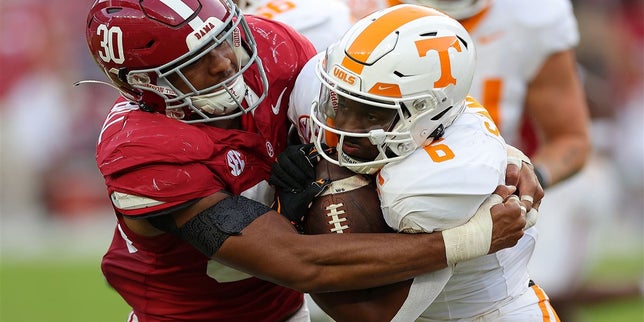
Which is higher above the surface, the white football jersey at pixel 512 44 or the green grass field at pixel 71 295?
the white football jersey at pixel 512 44

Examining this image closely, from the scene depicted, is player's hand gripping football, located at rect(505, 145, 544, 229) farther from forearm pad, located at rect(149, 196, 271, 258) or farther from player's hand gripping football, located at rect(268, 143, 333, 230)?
forearm pad, located at rect(149, 196, 271, 258)

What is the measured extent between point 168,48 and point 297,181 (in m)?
0.51

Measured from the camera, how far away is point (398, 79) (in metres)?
2.91

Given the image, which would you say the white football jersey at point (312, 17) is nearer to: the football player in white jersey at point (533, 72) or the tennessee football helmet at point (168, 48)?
the football player in white jersey at point (533, 72)

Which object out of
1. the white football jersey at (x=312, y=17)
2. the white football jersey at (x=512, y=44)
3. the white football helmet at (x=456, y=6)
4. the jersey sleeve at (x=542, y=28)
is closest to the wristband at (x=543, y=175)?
the white football jersey at (x=512, y=44)

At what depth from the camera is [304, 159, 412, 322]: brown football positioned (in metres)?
3.00

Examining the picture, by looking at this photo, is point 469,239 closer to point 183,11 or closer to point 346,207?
point 346,207

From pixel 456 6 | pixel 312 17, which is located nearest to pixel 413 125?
pixel 312 17

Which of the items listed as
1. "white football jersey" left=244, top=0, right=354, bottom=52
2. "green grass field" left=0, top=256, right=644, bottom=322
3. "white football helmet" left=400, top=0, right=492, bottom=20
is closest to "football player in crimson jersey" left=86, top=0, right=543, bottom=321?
"white football jersey" left=244, top=0, right=354, bottom=52

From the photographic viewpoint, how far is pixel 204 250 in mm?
3002

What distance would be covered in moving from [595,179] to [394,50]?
3.82m

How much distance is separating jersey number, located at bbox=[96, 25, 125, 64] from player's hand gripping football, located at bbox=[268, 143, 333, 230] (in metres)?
0.53

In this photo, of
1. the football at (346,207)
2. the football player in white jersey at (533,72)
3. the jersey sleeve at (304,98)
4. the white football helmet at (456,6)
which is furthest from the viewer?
the football player in white jersey at (533,72)

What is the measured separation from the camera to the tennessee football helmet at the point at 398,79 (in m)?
2.92
